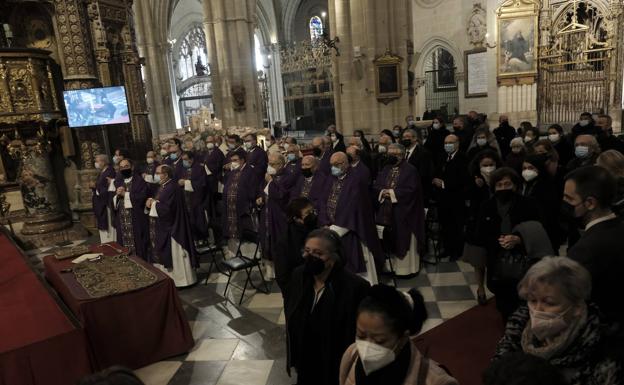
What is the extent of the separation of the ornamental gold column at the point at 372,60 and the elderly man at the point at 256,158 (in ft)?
22.6

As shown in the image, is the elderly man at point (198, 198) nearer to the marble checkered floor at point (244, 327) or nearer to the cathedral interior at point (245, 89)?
the cathedral interior at point (245, 89)

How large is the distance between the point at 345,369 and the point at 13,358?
113 inches

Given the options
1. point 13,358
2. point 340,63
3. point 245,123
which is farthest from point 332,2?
point 13,358

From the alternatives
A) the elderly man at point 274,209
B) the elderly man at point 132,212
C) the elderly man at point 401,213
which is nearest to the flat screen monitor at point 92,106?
the elderly man at point 132,212

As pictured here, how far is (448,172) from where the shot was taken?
6.73 meters

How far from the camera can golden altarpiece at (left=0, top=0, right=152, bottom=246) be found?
29.4ft

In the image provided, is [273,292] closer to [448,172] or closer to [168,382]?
[168,382]

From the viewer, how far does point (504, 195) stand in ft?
13.6

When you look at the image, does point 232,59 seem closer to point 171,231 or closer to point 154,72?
point 154,72

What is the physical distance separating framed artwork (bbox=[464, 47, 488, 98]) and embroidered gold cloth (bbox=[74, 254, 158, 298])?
18811 millimetres

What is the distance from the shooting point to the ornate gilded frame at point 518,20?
17172 millimetres

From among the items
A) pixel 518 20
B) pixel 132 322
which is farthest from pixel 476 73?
pixel 132 322

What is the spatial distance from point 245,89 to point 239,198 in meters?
12.7

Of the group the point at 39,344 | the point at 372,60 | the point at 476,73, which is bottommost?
the point at 39,344
